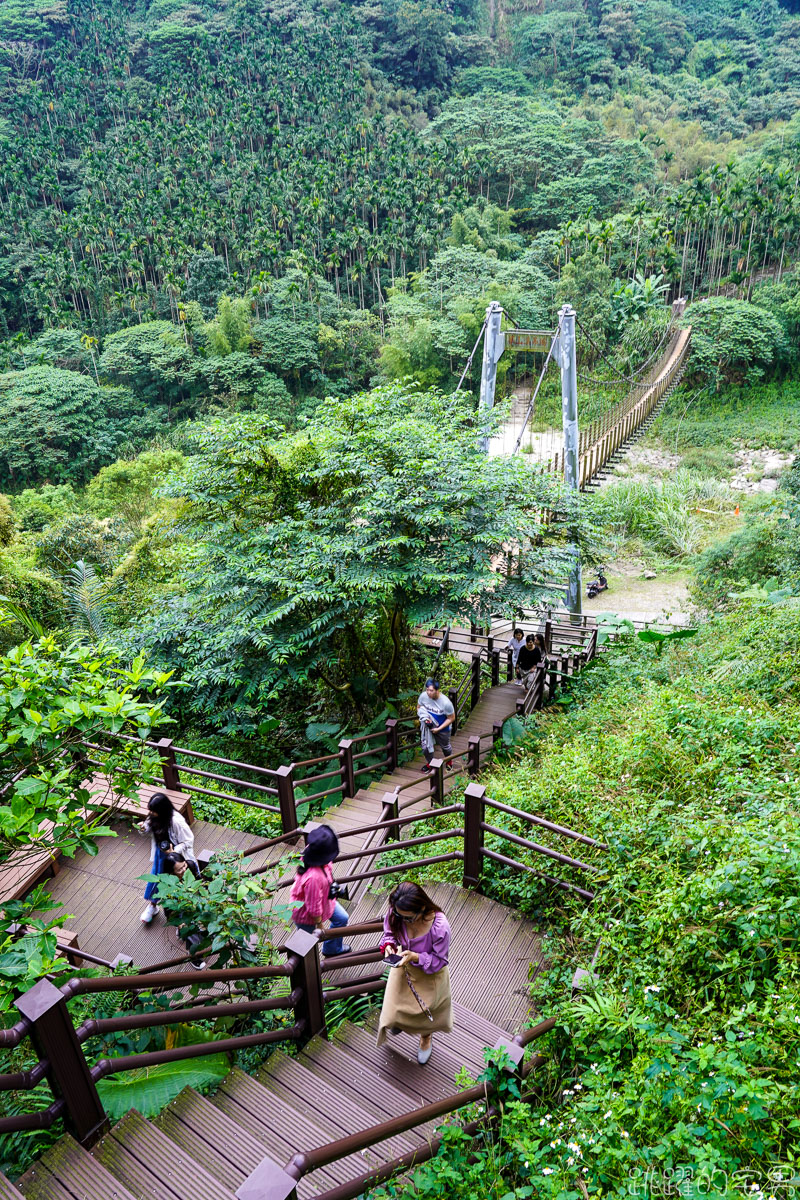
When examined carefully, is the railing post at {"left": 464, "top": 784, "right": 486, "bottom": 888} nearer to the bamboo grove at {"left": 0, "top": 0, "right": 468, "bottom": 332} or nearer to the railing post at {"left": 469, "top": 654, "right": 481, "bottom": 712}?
the railing post at {"left": 469, "top": 654, "right": 481, "bottom": 712}

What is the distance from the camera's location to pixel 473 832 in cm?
396

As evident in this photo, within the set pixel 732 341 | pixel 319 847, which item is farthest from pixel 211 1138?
pixel 732 341

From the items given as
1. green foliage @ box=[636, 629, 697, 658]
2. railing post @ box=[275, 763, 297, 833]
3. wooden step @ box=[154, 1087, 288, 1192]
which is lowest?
green foliage @ box=[636, 629, 697, 658]

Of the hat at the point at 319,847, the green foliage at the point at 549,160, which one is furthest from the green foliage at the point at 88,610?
the green foliage at the point at 549,160

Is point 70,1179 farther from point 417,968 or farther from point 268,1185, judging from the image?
point 417,968

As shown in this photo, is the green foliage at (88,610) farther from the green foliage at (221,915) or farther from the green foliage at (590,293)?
the green foliage at (590,293)

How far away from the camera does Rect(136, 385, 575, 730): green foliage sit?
25.4ft

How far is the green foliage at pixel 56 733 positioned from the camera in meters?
2.67

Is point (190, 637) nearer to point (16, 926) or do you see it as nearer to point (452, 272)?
point (16, 926)

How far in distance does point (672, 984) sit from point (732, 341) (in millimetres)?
29261

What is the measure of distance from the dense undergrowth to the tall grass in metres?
15.8

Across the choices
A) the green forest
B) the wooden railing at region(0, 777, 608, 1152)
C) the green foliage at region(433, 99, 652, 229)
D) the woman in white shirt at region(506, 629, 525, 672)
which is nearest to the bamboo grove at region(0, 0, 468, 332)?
the green forest

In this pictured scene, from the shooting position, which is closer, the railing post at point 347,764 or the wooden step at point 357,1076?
the wooden step at point 357,1076

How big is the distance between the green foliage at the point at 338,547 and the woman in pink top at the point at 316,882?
3.93 meters
